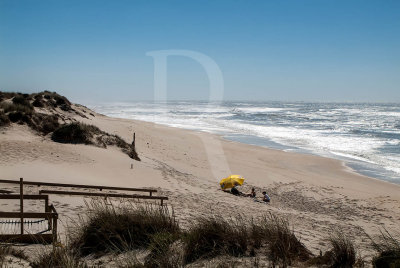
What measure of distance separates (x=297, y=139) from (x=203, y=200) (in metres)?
22.3

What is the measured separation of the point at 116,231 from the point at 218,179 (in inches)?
461

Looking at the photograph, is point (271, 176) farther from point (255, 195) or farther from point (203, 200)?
point (203, 200)

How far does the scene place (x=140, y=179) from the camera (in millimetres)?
13711

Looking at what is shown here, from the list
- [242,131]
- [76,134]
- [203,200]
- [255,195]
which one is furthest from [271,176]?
[242,131]

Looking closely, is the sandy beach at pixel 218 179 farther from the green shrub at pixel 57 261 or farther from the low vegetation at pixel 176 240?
the green shrub at pixel 57 261

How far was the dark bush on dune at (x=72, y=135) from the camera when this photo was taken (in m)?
16.7

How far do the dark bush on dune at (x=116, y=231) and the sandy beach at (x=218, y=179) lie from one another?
184cm

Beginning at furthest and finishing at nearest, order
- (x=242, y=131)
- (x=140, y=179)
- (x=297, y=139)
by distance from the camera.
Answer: (x=242, y=131) → (x=297, y=139) → (x=140, y=179)

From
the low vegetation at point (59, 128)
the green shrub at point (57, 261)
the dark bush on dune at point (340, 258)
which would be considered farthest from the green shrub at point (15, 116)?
the dark bush on dune at point (340, 258)

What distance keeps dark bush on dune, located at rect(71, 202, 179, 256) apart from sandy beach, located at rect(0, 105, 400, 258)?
184 cm

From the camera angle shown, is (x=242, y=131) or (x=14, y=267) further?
(x=242, y=131)

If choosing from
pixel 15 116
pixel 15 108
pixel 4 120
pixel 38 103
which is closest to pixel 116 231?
pixel 4 120

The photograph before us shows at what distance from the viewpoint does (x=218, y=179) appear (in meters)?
16.7

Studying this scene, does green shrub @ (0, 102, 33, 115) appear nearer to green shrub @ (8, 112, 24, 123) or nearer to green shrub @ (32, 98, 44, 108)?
green shrub @ (8, 112, 24, 123)
